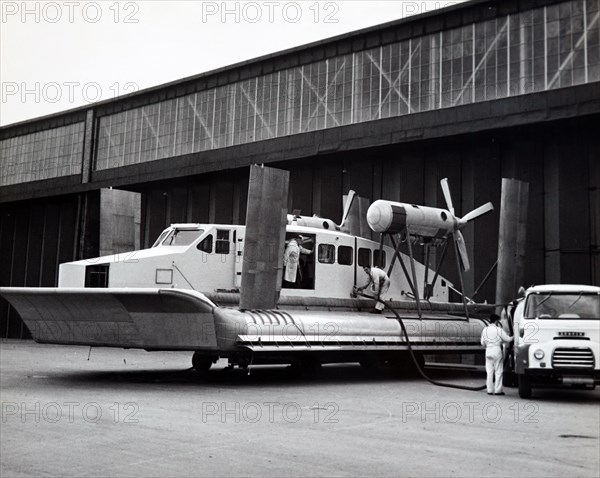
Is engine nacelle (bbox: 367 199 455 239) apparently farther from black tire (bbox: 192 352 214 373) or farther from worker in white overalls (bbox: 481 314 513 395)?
black tire (bbox: 192 352 214 373)

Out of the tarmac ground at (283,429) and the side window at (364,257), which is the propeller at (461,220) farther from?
the tarmac ground at (283,429)

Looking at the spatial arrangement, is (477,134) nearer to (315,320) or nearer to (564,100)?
(564,100)

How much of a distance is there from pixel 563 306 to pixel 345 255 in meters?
5.43

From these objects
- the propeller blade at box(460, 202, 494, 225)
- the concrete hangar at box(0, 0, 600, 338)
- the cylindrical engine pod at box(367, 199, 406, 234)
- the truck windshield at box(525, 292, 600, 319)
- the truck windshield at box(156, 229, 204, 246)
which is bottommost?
the truck windshield at box(525, 292, 600, 319)

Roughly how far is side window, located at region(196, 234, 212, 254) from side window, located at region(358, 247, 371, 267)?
13.1 ft

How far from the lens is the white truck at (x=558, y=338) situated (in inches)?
471

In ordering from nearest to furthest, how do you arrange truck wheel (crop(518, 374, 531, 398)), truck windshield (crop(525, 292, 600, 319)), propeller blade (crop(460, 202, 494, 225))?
truck wheel (crop(518, 374, 531, 398)) < truck windshield (crop(525, 292, 600, 319)) < propeller blade (crop(460, 202, 494, 225))

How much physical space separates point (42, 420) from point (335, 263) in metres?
9.00

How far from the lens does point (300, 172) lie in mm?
26219

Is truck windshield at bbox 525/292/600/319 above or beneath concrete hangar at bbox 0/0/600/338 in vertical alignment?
beneath

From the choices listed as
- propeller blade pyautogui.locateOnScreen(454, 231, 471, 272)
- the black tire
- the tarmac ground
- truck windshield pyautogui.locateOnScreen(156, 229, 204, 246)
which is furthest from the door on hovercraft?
propeller blade pyautogui.locateOnScreen(454, 231, 471, 272)

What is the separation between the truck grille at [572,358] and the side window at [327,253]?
5.83m

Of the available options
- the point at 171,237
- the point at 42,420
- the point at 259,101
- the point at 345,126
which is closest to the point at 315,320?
the point at 171,237

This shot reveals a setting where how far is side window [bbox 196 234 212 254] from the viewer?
1495 cm
